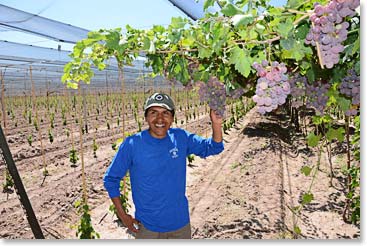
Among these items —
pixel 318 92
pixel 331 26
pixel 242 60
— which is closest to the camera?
pixel 331 26

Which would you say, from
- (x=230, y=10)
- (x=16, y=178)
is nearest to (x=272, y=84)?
(x=230, y=10)

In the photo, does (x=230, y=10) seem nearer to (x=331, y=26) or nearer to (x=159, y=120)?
(x=331, y=26)

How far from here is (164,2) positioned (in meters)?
3.70

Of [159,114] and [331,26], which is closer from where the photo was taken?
[331,26]

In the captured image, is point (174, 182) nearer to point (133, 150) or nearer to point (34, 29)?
point (133, 150)

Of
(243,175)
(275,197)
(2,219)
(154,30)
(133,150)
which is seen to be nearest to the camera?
(154,30)

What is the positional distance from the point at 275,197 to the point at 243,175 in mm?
1101

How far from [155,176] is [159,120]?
32 centimetres

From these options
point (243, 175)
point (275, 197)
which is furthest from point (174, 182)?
point (243, 175)

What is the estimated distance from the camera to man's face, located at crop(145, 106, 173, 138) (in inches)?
72.9

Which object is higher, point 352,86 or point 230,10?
point 230,10

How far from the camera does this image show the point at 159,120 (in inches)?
73.1

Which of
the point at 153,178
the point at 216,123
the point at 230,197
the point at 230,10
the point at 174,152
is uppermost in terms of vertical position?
the point at 230,10

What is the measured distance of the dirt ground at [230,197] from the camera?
12.1ft
